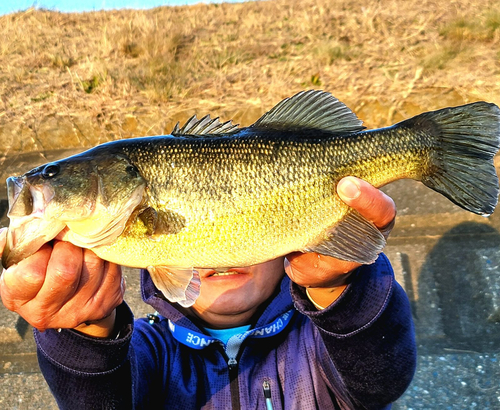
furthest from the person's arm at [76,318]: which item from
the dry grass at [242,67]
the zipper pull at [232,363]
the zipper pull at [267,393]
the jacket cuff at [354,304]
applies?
the dry grass at [242,67]

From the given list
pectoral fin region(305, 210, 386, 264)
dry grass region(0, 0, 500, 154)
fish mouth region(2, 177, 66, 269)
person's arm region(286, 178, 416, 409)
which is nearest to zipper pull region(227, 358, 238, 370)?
person's arm region(286, 178, 416, 409)

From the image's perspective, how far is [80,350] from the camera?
1.53 metres

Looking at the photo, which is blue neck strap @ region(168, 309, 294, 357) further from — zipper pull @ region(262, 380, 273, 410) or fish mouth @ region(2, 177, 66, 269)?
fish mouth @ region(2, 177, 66, 269)

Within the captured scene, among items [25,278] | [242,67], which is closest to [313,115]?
[25,278]

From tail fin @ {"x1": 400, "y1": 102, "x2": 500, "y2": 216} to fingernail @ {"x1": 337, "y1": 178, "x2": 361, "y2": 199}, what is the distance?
284mm

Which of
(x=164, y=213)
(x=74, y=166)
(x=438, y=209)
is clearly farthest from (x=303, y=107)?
(x=438, y=209)

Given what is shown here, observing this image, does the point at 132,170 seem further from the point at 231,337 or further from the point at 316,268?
the point at 231,337

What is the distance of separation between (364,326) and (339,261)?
1.00 ft

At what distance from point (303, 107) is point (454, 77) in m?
3.79

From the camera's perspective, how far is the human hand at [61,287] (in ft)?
4.11

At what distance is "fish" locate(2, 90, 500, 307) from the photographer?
133cm

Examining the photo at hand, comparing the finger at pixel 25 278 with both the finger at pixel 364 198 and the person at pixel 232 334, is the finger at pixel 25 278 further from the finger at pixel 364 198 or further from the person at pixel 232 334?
the finger at pixel 364 198

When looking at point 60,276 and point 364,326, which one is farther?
point 364,326

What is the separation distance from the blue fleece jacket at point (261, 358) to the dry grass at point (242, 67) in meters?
3.22
